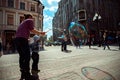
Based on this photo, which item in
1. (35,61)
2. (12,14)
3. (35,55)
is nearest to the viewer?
(35,61)

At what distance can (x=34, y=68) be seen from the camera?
589cm

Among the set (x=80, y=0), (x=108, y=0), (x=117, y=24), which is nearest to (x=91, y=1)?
(x=80, y=0)

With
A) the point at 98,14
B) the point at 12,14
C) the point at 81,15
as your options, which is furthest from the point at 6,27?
the point at 98,14

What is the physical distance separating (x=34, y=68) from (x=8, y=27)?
28174 millimetres

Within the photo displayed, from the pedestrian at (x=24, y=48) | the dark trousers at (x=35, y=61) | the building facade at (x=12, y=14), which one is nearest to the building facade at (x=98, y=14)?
the building facade at (x=12, y=14)

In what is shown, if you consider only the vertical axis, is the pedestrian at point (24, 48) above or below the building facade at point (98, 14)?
below

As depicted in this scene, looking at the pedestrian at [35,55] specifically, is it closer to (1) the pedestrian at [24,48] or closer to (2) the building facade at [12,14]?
(1) the pedestrian at [24,48]

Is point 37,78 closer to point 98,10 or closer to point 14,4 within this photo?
point 14,4

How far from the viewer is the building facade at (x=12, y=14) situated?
31375 mm

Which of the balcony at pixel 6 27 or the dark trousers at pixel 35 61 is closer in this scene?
the dark trousers at pixel 35 61

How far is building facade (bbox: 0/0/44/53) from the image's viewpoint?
103ft

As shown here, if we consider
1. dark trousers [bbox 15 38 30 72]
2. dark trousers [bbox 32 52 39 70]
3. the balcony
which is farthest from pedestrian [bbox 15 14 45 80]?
the balcony

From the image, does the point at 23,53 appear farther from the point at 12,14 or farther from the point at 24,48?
the point at 12,14

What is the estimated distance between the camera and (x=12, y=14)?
33562mm
